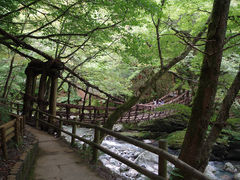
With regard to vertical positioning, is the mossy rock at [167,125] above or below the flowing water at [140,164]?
above

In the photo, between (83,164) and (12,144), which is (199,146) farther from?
(12,144)

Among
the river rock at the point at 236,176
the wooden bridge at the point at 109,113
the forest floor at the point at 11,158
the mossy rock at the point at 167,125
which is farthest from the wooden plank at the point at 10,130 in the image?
the mossy rock at the point at 167,125

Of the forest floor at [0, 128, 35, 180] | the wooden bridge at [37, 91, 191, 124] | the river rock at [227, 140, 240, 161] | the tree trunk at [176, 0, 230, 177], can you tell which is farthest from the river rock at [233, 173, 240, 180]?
the forest floor at [0, 128, 35, 180]

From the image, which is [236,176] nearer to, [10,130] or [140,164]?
[140,164]

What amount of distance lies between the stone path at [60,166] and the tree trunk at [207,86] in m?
1.41

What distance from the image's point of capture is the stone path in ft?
8.52

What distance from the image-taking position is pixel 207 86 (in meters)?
2.28

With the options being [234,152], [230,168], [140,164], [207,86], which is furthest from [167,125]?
[207,86]

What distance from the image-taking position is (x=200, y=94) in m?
2.34

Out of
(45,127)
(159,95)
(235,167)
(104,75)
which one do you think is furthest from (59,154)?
(159,95)

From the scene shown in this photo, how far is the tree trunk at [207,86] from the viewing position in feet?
7.32

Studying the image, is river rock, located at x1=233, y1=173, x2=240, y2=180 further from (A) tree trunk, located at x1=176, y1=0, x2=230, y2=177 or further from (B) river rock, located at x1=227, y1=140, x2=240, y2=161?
(A) tree trunk, located at x1=176, y1=0, x2=230, y2=177

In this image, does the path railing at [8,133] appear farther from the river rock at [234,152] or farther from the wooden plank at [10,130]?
the river rock at [234,152]

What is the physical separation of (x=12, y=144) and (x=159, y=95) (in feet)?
44.5
